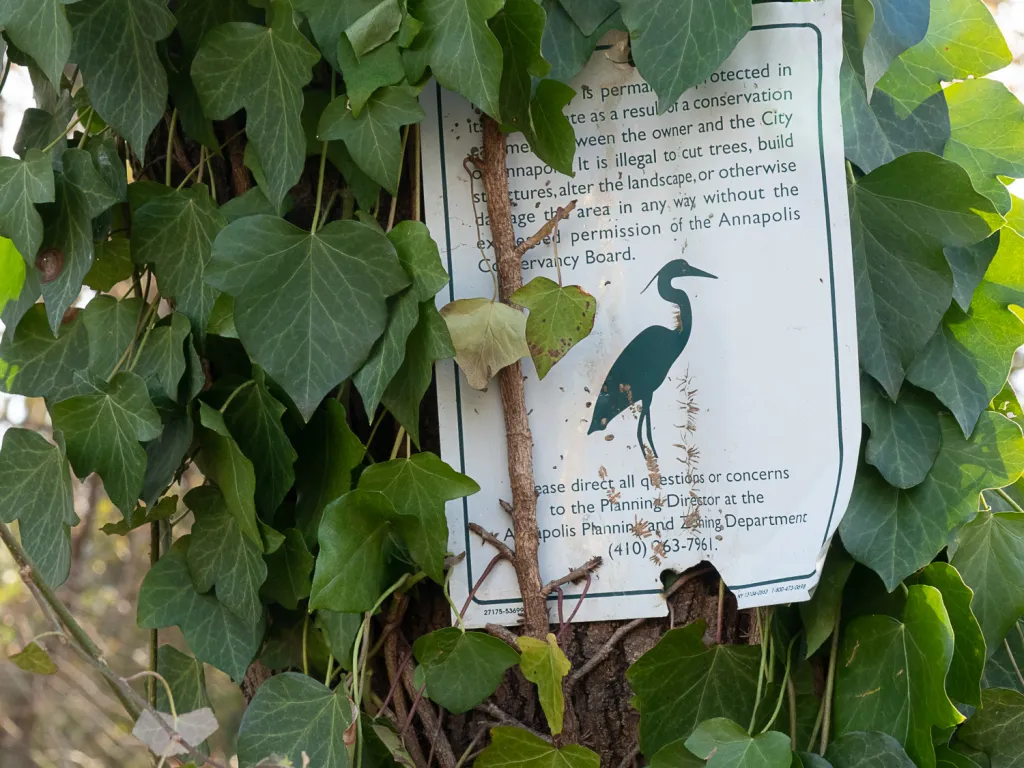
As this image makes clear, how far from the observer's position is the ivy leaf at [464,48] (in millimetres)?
677

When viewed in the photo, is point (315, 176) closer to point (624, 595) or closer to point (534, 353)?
point (534, 353)

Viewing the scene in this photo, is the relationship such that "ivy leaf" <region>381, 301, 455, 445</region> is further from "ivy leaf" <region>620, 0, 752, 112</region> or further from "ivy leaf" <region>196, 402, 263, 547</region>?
"ivy leaf" <region>620, 0, 752, 112</region>

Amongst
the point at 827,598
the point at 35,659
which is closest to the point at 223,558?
the point at 35,659

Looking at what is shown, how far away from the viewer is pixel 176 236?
808 mm

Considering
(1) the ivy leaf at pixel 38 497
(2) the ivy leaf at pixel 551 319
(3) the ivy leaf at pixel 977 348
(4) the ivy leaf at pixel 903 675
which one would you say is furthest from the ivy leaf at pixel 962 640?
(1) the ivy leaf at pixel 38 497

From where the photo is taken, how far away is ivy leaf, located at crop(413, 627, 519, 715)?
29.6 inches

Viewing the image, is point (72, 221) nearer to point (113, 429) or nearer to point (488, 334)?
point (113, 429)

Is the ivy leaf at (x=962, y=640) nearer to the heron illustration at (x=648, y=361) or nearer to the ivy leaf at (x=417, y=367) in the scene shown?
the heron illustration at (x=648, y=361)

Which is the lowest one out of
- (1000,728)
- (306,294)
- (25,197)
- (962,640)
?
(1000,728)

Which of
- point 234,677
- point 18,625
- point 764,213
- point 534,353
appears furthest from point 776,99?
point 18,625

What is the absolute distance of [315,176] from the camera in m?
0.82

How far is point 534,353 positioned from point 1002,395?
518 mm

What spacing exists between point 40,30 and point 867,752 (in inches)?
35.1

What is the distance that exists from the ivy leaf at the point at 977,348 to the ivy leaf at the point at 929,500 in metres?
0.02
